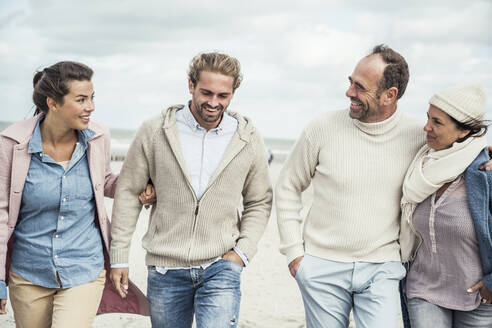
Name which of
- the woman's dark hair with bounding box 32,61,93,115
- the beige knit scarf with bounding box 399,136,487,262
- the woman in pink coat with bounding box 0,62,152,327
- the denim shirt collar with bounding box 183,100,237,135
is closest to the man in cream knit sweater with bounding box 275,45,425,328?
the beige knit scarf with bounding box 399,136,487,262

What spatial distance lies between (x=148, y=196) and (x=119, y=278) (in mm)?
554

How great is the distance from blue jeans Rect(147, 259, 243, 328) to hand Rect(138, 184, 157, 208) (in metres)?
0.41

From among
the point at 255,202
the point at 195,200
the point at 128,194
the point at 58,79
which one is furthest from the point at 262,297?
the point at 58,79

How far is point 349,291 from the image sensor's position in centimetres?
354

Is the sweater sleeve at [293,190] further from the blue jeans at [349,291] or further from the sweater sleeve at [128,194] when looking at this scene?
the sweater sleeve at [128,194]

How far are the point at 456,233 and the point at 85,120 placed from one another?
7.26ft

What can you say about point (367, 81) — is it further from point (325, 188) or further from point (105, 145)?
point (105, 145)

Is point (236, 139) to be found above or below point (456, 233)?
above

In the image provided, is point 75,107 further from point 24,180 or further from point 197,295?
point 197,295

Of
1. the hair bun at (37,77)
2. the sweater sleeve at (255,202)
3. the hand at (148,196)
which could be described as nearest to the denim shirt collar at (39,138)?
the hair bun at (37,77)

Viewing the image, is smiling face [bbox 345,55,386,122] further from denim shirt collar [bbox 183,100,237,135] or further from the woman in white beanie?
denim shirt collar [bbox 183,100,237,135]

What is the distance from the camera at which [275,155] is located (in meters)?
33.1

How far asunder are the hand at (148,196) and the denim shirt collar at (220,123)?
46cm

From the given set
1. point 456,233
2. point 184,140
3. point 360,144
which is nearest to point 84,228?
point 184,140
